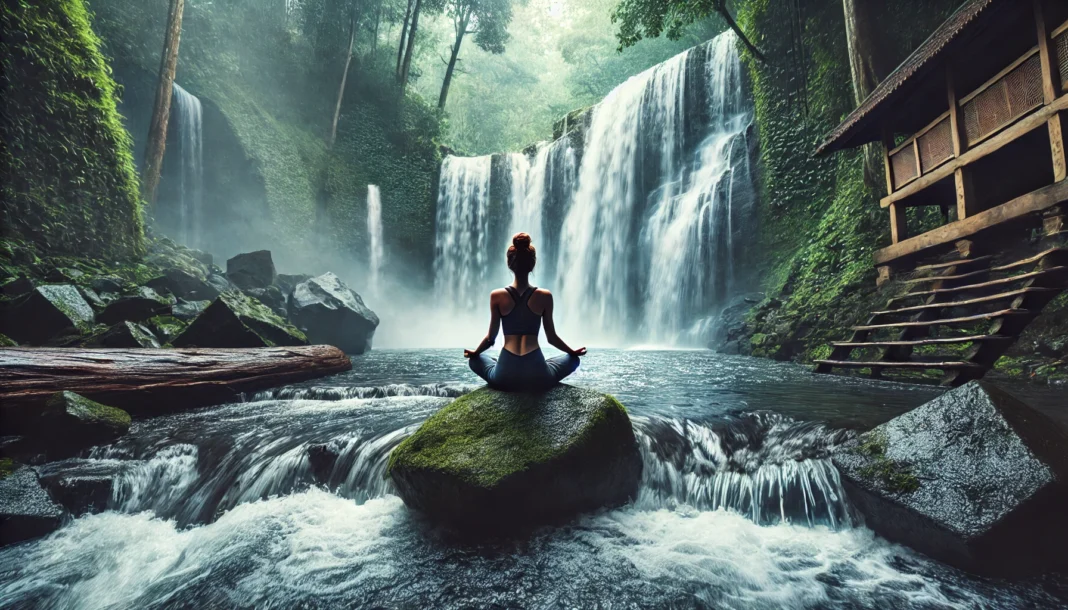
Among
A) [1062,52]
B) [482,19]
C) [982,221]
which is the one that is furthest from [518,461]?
[482,19]

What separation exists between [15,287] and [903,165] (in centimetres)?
1705

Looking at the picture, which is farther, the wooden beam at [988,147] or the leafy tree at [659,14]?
the leafy tree at [659,14]

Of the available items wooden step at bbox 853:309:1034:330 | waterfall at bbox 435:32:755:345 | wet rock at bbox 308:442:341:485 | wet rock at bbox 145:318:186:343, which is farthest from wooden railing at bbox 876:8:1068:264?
wet rock at bbox 145:318:186:343

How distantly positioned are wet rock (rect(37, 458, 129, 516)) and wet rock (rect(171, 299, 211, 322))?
6.13 m

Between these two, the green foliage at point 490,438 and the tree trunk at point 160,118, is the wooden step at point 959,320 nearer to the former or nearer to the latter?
the green foliage at point 490,438

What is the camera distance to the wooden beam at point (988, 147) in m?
5.85

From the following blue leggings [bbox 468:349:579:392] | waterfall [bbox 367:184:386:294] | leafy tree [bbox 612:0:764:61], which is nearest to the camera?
blue leggings [bbox 468:349:579:392]

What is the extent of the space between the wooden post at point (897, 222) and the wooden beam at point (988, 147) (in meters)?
0.17

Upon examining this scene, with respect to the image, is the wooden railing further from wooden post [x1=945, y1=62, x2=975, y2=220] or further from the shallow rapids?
the shallow rapids

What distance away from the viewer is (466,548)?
2711 millimetres

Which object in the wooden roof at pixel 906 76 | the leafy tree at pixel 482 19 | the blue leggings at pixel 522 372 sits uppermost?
the leafy tree at pixel 482 19

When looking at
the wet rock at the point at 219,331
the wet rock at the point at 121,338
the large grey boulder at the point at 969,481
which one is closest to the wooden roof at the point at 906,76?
the large grey boulder at the point at 969,481

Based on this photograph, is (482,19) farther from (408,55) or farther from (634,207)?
(634,207)

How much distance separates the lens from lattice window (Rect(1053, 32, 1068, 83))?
5680 mm
